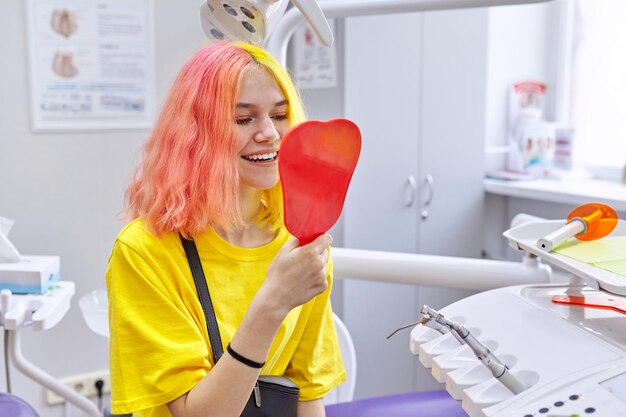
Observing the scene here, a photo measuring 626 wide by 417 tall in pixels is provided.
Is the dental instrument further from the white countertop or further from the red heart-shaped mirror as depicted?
the white countertop

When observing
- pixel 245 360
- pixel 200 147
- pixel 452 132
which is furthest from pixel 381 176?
pixel 245 360

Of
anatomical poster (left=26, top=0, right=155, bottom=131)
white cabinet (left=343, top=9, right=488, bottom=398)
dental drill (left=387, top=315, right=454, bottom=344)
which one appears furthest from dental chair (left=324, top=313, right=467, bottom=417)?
anatomical poster (left=26, top=0, right=155, bottom=131)

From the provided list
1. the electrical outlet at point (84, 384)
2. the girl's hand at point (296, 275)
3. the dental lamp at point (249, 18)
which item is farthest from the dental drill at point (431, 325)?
the electrical outlet at point (84, 384)

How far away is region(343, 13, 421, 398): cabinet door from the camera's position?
2324 millimetres

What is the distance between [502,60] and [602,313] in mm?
2117

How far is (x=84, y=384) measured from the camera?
2.28 m

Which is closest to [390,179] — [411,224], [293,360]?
[411,224]

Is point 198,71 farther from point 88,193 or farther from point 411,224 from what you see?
point 411,224

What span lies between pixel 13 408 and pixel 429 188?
68.2 inches

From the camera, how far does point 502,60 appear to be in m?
2.87

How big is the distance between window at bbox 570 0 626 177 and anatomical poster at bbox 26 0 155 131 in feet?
6.13

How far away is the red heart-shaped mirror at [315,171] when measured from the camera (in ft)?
2.65

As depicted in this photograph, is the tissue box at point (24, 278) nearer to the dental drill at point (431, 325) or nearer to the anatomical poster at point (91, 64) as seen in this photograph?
the anatomical poster at point (91, 64)

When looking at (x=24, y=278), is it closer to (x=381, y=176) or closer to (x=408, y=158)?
(x=381, y=176)
